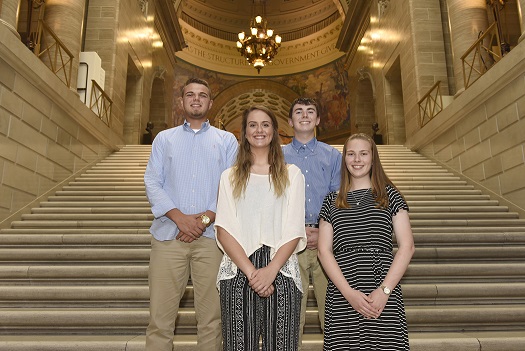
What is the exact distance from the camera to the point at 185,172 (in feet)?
8.50

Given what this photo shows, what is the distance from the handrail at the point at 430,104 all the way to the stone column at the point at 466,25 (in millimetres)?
761

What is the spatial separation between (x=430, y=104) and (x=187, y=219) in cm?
968

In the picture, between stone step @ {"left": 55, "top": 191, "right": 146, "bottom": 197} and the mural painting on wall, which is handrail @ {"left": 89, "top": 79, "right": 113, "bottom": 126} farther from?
the mural painting on wall

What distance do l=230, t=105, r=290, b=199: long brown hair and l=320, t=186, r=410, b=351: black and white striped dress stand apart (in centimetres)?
35

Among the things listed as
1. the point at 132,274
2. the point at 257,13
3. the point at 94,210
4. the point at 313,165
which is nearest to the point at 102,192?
the point at 94,210

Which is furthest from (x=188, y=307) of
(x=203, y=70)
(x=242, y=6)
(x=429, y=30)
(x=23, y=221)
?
(x=242, y=6)

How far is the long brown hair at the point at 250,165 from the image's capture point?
6.91 feet

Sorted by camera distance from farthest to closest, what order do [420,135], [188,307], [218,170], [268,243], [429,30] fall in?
1. [429,30]
2. [420,135]
3. [188,307]
4. [218,170]
5. [268,243]

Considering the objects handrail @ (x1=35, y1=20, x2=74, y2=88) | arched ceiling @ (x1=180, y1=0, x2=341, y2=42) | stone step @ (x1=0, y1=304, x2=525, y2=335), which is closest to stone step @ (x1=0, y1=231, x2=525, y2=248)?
stone step @ (x1=0, y1=304, x2=525, y2=335)

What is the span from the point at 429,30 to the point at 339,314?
36.8ft

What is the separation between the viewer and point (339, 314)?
211cm

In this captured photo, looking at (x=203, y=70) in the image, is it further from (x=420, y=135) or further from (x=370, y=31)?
(x=420, y=135)

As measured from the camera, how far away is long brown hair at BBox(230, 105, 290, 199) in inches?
82.9

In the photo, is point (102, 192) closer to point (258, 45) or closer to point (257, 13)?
point (258, 45)
